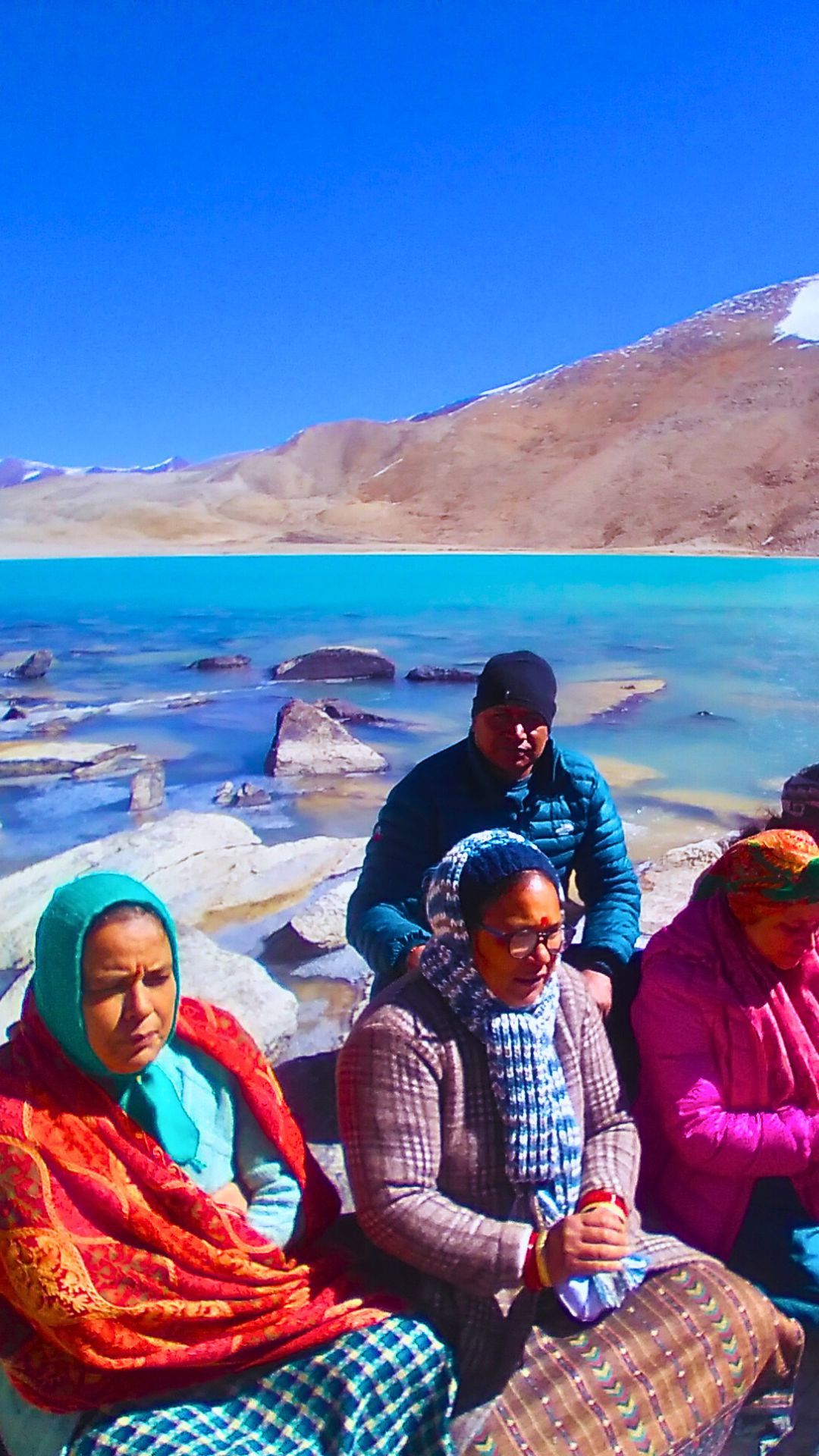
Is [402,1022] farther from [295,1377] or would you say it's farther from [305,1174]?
[295,1377]

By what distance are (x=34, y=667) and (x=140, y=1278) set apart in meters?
16.4

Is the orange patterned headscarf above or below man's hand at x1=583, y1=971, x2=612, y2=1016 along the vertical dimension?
above

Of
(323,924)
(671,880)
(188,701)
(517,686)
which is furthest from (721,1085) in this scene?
(188,701)

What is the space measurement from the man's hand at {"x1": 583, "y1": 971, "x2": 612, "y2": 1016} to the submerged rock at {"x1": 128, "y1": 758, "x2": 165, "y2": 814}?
5.97m

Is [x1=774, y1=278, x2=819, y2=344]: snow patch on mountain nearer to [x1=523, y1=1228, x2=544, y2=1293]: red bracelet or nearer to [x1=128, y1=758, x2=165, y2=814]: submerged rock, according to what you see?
[x1=128, y1=758, x2=165, y2=814]: submerged rock

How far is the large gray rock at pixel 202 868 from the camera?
5.12 m

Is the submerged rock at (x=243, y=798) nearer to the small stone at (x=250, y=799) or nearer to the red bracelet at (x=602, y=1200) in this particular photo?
the small stone at (x=250, y=799)

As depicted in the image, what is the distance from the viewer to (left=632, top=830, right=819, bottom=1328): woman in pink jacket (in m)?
1.99

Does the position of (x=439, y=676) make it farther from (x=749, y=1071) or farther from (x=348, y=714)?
(x=749, y=1071)

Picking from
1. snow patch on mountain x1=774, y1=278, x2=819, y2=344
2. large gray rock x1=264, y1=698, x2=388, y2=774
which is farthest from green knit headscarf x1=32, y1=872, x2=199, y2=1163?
→ snow patch on mountain x1=774, y1=278, x2=819, y2=344

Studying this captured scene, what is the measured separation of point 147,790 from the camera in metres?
8.38

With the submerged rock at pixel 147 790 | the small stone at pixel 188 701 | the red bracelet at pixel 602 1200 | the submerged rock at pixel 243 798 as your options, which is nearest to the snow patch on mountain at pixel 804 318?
the small stone at pixel 188 701

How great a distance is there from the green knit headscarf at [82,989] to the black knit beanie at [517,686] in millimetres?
1099

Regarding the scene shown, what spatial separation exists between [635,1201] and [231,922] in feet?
10.6
